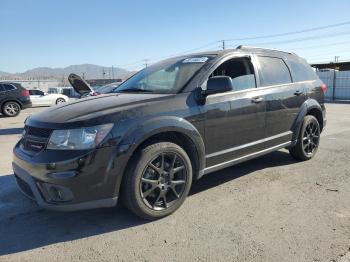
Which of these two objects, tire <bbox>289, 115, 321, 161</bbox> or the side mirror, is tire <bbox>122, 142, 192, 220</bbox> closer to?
the side mirror

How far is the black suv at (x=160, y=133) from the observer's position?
330 cm

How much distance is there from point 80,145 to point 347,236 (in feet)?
8.44

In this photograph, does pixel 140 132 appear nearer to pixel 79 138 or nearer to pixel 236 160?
pixel 79 138

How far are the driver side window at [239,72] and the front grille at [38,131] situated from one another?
218cm

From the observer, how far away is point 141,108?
3643 millimetres

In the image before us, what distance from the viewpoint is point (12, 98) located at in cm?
1602

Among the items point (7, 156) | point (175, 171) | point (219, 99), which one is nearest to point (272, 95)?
point (219, 99)

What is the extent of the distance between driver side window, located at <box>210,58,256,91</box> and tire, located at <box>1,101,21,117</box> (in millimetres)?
13766

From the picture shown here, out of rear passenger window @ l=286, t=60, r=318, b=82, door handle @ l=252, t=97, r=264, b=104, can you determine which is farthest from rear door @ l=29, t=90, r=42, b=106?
door handle @ l=252, t=97, r=264, b=104

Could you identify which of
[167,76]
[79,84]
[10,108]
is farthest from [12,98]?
[167,76]

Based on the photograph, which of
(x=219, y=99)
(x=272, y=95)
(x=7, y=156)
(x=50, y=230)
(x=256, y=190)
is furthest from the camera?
(x=7, y=156)

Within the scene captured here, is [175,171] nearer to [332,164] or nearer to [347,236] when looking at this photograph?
[347,236]

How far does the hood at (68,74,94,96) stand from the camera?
996 cm

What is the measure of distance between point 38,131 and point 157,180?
4.23 feet
